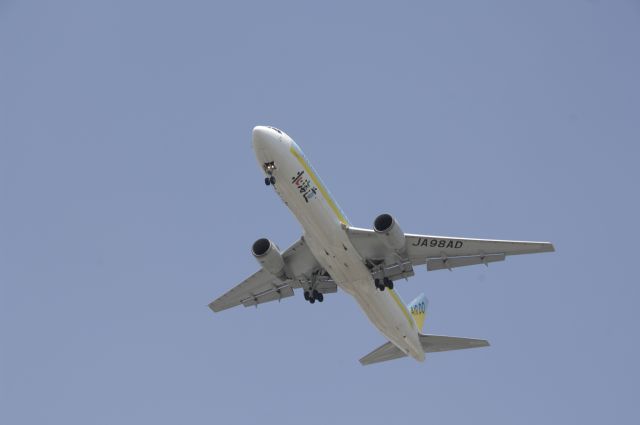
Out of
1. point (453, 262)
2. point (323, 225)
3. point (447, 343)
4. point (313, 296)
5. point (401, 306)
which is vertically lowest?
point (447, 343)

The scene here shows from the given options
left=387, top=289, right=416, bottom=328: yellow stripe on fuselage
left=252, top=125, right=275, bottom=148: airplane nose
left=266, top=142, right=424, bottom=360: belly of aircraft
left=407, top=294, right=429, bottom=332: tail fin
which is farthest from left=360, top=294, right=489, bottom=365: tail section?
left=252, top=125, right=275, bottom=148: airplane nose

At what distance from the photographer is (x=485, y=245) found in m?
37.7

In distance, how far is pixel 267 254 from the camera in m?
39.0

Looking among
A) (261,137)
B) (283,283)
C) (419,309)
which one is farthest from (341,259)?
(419,309)

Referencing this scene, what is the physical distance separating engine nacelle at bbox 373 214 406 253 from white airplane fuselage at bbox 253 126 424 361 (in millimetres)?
1343

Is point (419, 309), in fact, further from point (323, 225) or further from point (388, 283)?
point (323, 225)

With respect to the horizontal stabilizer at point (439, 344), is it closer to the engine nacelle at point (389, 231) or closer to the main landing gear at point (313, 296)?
the main landing gear at point (313, 296)

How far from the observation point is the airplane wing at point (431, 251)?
37.3 metres

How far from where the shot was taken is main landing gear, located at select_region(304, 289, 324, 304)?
40.6 m

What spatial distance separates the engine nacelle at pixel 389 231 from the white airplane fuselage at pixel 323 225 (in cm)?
134

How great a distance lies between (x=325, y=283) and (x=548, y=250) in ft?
33.2

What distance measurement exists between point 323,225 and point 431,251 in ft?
16.4

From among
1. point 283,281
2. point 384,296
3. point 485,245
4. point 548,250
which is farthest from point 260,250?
point 548,250

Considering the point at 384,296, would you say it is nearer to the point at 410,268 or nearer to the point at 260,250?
the point at 410,268
